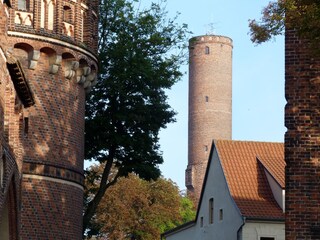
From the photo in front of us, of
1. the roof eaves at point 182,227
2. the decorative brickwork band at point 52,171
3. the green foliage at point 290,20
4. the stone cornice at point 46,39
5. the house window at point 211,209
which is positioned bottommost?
the roof eaves at point 182,227

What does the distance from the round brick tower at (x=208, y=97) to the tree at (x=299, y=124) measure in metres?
86.2

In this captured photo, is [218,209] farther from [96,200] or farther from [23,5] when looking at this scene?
[23,5]

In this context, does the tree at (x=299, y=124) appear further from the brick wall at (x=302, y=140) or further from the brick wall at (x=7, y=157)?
the brick wall at (x=7, y=157)

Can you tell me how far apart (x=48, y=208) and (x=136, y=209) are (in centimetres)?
3365

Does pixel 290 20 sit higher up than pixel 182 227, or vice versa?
pixel 290 20

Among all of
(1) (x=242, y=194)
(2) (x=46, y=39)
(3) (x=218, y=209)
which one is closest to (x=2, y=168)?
(2) (x=46, y=39)

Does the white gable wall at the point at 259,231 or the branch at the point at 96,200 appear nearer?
the branch at the point at 96,200

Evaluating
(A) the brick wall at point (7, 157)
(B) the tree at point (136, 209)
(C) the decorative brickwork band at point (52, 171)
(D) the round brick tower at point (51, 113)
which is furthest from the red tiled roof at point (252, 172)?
(A) the brick wall at point (7, 157)

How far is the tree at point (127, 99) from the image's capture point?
138ft

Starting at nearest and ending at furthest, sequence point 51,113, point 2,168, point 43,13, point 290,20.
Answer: point 290,20 < point 2,168 < point 51,113 < point 43,13

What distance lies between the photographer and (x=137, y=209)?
2655 inches

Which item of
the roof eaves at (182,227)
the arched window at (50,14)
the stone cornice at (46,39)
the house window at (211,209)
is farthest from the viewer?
the roof eaves at (182,227)

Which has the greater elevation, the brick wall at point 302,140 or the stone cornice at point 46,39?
the stone cornice at point 46,39

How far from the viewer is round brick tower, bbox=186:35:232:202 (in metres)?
109
